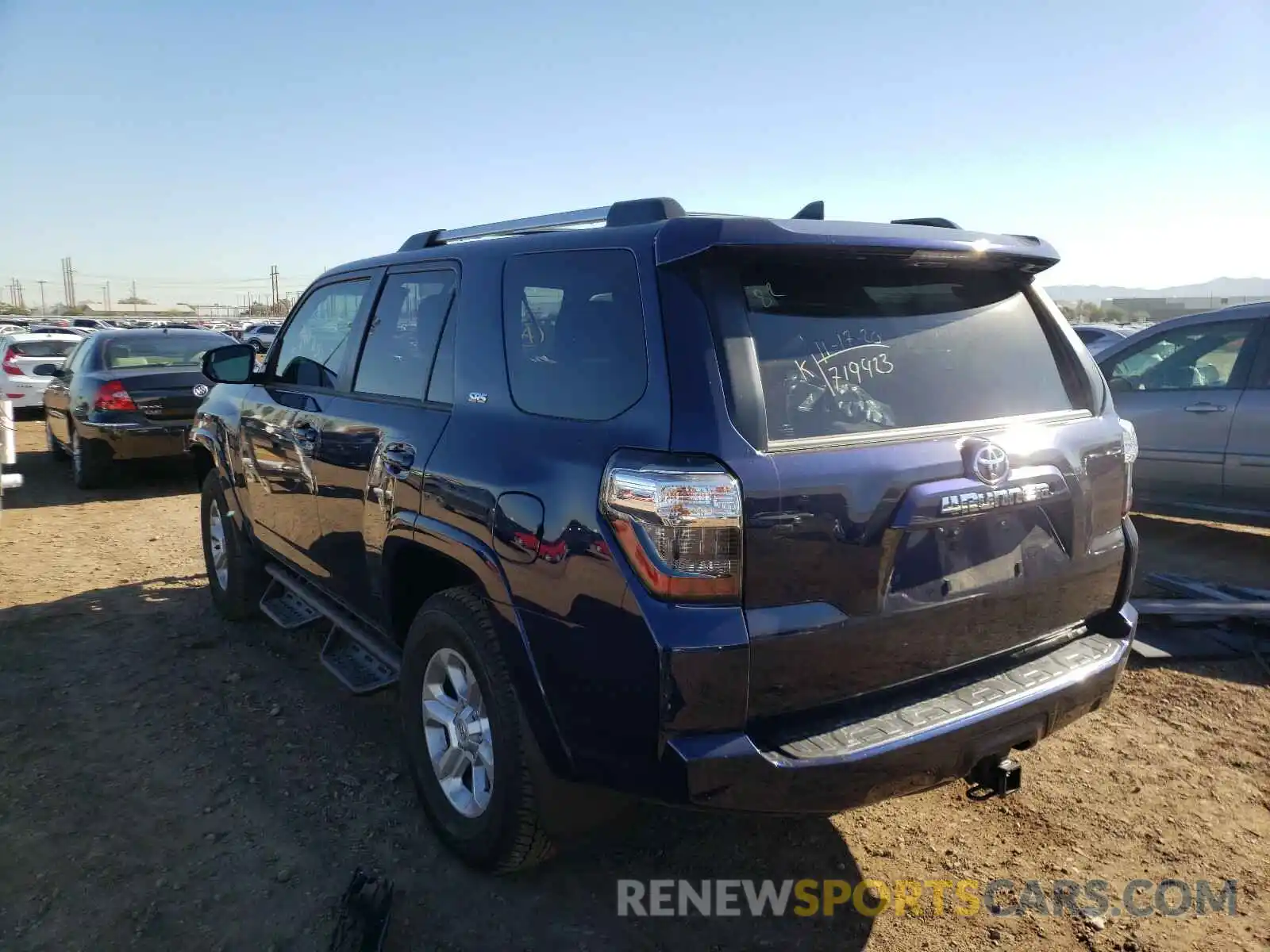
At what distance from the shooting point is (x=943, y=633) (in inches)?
95.0

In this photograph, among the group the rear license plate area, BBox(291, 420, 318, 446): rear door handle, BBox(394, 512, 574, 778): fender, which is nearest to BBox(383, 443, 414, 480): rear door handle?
BBox(394, 512, 574, 778): fender

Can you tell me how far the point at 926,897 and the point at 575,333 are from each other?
2035 millimetres

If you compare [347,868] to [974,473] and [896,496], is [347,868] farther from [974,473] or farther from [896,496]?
[974,473]

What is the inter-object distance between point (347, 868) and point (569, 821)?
35.7 inches

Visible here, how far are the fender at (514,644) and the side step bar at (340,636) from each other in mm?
735

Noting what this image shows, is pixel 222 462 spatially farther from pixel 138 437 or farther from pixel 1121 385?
pixel 1121 385

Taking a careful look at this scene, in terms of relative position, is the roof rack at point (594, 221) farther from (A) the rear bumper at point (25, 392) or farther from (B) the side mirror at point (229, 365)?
(A) the rear bumper at point (25, 392)

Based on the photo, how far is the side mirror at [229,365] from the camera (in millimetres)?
4422

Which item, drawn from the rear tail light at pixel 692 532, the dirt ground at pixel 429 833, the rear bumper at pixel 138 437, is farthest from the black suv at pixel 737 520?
the rear bumper at pixel 138 437

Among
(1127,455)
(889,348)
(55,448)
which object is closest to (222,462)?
(889,348)

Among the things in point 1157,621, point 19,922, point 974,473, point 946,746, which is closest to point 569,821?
point 946,746

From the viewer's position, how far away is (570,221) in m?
2.91

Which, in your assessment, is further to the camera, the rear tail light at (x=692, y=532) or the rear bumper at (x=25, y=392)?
the rear bumper at (x=25, y=392)

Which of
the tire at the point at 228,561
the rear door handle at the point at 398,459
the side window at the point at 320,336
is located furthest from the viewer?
the tire at the point at 228,561
